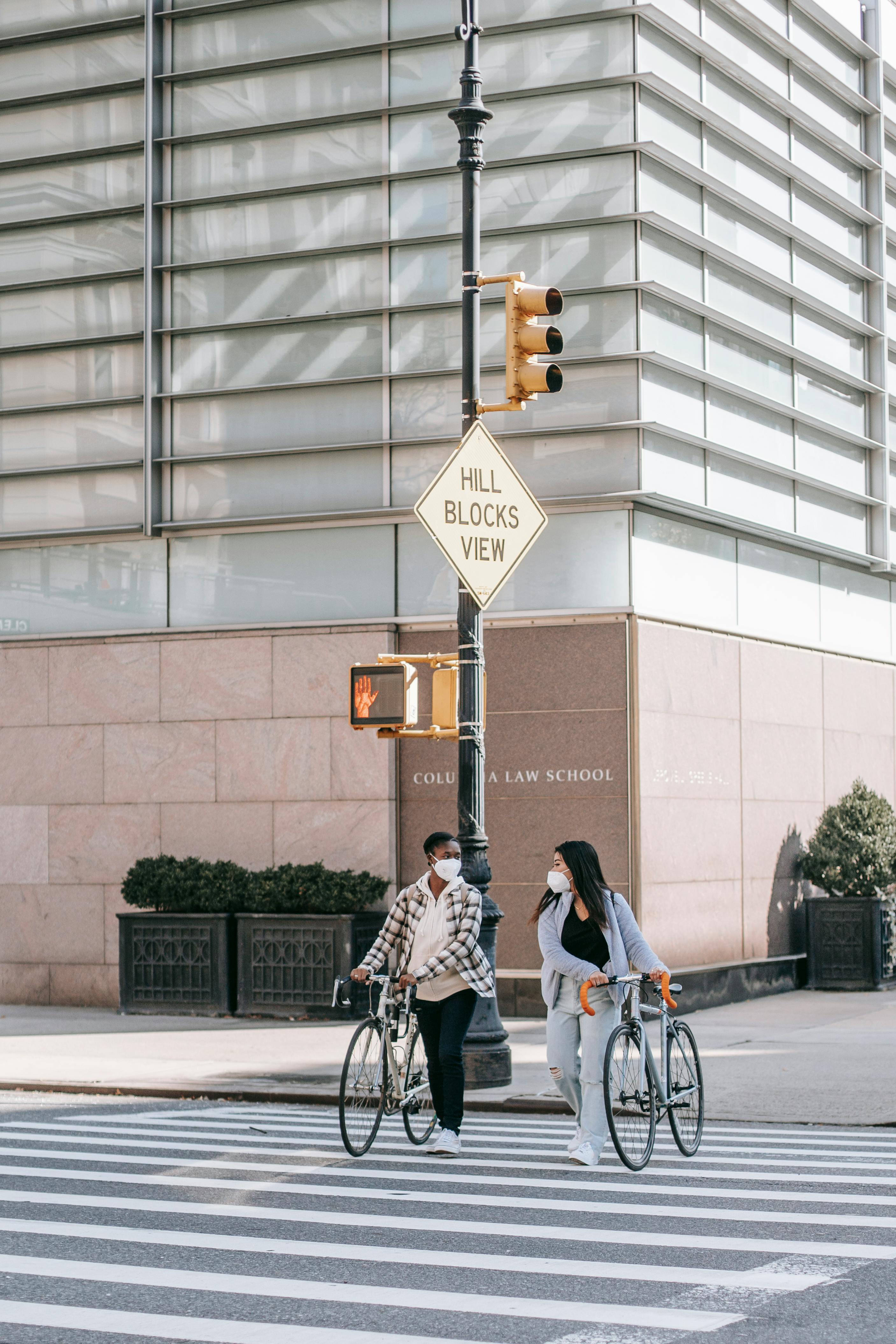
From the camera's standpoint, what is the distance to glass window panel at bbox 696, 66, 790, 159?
777 inches

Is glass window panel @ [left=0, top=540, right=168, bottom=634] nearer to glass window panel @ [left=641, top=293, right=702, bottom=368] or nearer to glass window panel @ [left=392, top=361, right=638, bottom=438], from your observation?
glass window panel @ [left=392, top=361, right=638, bottom=438]

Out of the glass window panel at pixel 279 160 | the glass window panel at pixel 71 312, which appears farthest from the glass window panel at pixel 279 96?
the glass window panel at pixel 71 312

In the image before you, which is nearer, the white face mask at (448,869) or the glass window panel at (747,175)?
the white face mask at (448,869)

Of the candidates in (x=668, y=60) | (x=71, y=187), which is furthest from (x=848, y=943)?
(x=71, y=187)

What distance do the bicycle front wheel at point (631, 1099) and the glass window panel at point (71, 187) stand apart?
1348 cm

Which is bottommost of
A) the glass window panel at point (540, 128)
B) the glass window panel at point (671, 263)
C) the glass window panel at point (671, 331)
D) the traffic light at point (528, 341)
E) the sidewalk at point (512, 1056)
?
the sidewalk at point (512, 1056)

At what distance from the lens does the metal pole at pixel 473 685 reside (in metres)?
13.0

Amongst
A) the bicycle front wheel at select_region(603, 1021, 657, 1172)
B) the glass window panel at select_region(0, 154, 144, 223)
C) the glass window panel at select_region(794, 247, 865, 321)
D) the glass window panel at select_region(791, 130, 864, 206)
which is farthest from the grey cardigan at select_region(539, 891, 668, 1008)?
the glass window panel at select_region(791, 130, 864, 206)

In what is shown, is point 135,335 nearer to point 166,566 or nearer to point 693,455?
point 166,566

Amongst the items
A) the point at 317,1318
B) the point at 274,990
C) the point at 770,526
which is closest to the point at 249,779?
the point at 274,990

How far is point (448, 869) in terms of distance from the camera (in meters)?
11.0

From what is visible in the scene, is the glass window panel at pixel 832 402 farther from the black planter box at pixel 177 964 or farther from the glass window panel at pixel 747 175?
the black planter box at pixel 177 964

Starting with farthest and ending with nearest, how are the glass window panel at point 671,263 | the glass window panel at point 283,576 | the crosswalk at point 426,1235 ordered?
1. the glass window panel at point 283,576
2. the glass window panel at point 671,263
3. the crosswalk at point 426,1235

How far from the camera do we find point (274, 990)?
59.1 ft
